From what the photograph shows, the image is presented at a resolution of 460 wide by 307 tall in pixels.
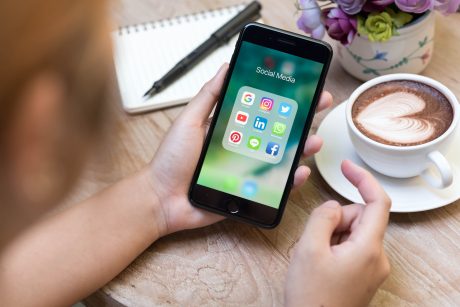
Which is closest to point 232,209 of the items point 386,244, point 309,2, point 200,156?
point 200,156

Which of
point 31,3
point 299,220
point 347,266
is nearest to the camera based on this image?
point 31,3

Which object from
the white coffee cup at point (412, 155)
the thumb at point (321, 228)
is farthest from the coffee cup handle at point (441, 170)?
the thumb at point (321, 228)

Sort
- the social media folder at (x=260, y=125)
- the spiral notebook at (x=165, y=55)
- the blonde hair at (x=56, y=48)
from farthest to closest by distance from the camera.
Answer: the spiral notebook at (x=165, y=55) → the social media folder at (x=260, y=125) → the blonde hair at (x=56, y=48)

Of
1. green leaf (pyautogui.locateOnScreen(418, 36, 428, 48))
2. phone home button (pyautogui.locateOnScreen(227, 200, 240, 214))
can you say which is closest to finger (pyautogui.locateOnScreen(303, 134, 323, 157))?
phone home button (pyautogui.locateOnScreen(227, 200, 240, 214))

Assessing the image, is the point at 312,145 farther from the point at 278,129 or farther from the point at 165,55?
the point at 165,55

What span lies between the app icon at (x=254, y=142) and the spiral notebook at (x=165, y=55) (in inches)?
7.2

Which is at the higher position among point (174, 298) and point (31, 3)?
point (31, 3)

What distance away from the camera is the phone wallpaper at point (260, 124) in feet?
2.22

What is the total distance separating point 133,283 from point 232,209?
0.14 meters

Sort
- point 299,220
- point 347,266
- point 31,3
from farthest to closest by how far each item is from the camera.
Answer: point 299,220 < point 347,266 < point 31,3

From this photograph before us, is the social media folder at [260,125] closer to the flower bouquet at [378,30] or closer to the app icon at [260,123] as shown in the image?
the app icon at [260,123]

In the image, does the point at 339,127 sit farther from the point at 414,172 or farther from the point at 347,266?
the point at 347,266

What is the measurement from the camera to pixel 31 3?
279mm

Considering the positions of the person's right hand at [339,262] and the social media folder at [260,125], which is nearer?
the person's right hand at [339,262]
